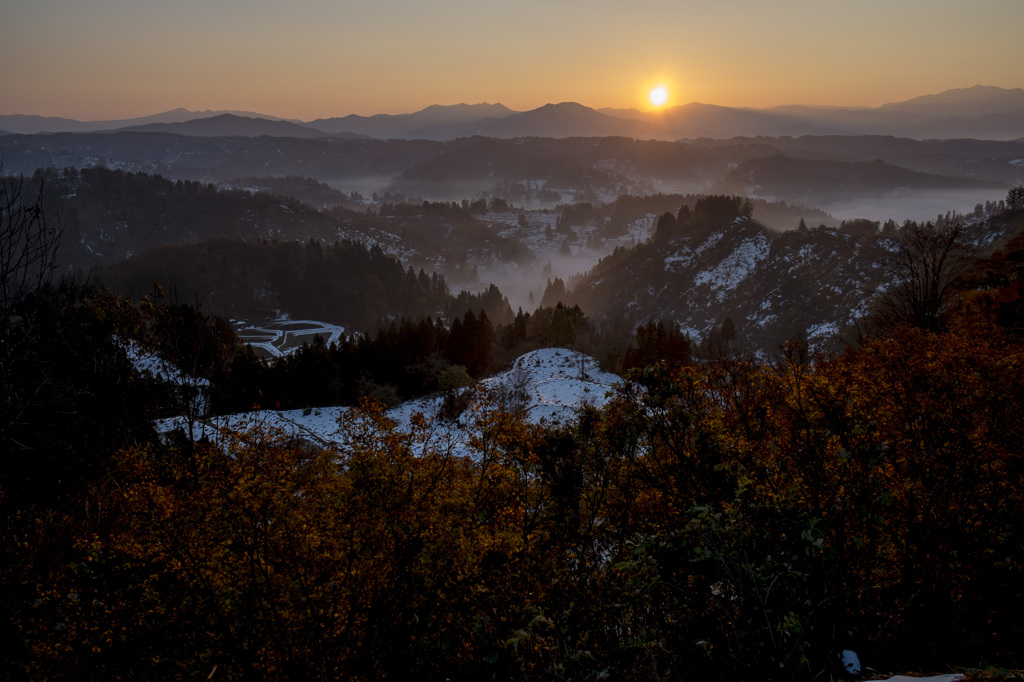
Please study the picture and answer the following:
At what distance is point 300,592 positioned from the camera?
14953 millimetres

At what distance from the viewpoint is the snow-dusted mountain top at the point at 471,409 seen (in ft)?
131

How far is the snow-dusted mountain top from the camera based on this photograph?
39781mm

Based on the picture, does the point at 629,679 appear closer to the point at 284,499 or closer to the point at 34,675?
the point at 284,499

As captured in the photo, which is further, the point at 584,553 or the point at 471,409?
the point at 471,409

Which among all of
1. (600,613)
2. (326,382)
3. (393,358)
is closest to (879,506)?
(600,613)

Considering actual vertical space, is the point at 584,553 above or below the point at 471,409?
above

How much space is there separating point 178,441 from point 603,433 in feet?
70.2

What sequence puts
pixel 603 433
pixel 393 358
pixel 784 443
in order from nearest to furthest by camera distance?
pixel 784 443 → pixel 603 433 → pixel 393 358

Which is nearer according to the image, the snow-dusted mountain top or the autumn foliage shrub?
the autumn foliage shrub

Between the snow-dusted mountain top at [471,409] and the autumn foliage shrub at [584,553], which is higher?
the autumn foliage shrub at [584,553]

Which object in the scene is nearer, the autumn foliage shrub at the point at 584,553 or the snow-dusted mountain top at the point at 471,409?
Result: the autumn foliage shrub at the point at 584,553

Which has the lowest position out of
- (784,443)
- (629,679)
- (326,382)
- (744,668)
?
(326,382)

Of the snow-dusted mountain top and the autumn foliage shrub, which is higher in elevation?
the autumn foliage shrub

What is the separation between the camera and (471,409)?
4128cm
